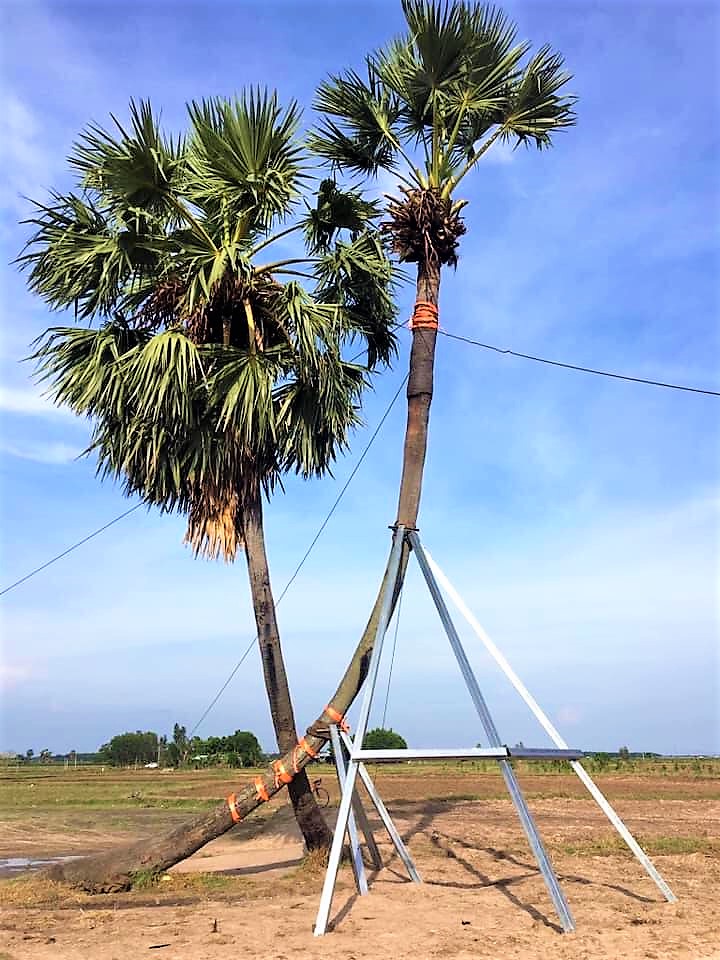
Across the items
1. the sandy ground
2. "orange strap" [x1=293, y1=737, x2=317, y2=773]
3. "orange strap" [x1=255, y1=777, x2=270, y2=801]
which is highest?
"orange strap" [x1=293, y1=737, x2=317, y2=773]

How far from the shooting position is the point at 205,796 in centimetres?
2816

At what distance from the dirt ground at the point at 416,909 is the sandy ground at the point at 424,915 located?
2 cm

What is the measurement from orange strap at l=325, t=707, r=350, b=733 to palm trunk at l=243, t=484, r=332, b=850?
46.3 inches

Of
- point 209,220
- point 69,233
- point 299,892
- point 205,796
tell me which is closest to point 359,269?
point 209,220

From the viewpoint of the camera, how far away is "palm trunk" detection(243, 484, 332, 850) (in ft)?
35.5

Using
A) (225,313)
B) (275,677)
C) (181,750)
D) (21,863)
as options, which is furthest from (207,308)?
(181,750)

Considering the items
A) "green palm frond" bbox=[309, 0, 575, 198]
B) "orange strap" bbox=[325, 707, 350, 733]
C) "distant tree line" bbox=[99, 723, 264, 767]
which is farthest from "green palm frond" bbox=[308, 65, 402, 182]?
"distant tree line" bbox=[99, 723, 264, 767]

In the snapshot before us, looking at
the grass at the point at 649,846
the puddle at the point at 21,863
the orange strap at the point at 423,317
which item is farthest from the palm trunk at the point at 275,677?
the puddle at the point at 21,863

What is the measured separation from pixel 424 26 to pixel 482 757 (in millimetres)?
7715

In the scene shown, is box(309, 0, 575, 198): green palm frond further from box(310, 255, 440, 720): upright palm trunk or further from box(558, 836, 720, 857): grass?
box(558, 836, 720, 857): grass

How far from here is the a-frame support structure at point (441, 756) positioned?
7648mm

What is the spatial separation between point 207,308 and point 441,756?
6.08 meters

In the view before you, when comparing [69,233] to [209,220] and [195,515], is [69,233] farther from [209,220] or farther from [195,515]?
[195,515]

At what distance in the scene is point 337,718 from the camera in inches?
383
